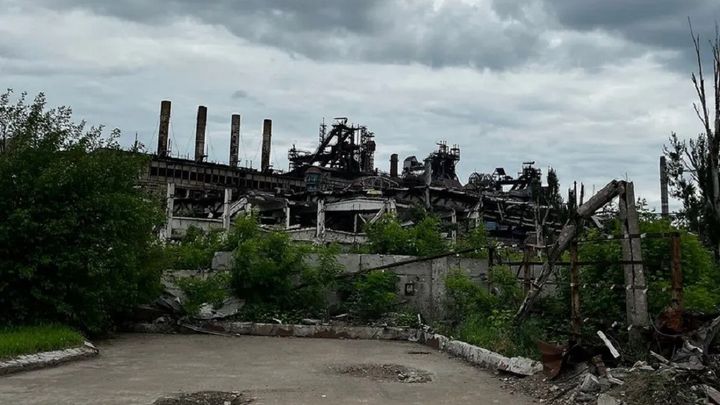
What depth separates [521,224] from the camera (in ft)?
142

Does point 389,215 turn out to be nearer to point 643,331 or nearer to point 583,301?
point 583,301

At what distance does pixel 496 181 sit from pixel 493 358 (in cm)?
4939

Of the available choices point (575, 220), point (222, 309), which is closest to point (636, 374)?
point (575, 220)

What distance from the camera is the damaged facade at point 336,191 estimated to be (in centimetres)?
3703

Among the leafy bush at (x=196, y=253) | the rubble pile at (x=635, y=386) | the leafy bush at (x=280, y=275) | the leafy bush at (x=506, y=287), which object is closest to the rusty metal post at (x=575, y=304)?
the rubble pile at (x=635, y=386)

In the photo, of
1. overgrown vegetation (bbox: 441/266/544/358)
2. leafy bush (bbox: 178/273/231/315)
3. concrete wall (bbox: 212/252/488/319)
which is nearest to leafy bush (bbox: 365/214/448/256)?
concrete wall (bbox: 212/252/488/319)

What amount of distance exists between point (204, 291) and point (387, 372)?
750cm

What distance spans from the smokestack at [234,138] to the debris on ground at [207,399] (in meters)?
56.6

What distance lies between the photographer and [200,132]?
63250 mm

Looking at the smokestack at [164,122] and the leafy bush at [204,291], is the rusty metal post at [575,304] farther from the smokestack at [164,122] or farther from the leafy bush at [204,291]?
the smokestack at [164,122]

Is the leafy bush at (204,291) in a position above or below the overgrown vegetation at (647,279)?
below

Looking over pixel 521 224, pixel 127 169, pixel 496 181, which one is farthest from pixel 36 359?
pixel 496 181

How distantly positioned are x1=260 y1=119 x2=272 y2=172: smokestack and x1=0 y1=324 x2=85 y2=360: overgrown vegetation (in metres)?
53.3

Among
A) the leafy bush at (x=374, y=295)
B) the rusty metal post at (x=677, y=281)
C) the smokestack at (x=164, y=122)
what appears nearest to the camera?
the rusty metal post at (x=677, y=281)
